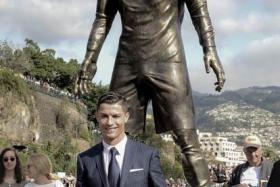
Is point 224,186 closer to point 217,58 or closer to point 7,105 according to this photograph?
point 217,58

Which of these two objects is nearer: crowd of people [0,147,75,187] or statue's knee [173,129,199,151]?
statue's knee [173,129,199,151]

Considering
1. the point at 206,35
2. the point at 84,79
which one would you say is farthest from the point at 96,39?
the point at 206,35

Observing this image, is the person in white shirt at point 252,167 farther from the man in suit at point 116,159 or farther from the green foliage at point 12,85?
the green foliage at point 12,85

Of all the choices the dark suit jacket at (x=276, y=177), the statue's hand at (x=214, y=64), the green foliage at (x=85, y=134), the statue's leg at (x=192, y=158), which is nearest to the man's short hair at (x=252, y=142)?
the statue's leg at (x=192, y=158)

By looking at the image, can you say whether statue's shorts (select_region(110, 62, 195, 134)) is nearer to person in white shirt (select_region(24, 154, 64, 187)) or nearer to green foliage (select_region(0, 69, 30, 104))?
person in white shirt (select_region(24, 154, 64, 187))

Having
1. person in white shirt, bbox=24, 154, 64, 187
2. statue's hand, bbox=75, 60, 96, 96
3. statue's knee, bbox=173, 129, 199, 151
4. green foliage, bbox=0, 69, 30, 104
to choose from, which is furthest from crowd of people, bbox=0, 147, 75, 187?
green foliage, bbox=0, 69, 30, 104

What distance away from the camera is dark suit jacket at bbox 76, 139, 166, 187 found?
427cm

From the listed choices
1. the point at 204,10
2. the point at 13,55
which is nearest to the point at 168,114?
the point at 204,10

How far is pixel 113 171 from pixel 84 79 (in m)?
2.65

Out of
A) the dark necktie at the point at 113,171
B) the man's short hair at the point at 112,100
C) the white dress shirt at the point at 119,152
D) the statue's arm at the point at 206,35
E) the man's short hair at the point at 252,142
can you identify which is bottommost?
the dark necktie at the point at 113,171

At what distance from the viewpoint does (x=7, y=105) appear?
4744 cm

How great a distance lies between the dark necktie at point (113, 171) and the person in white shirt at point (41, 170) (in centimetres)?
246

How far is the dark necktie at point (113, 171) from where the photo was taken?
4258 mm

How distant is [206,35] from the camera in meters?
6.70
